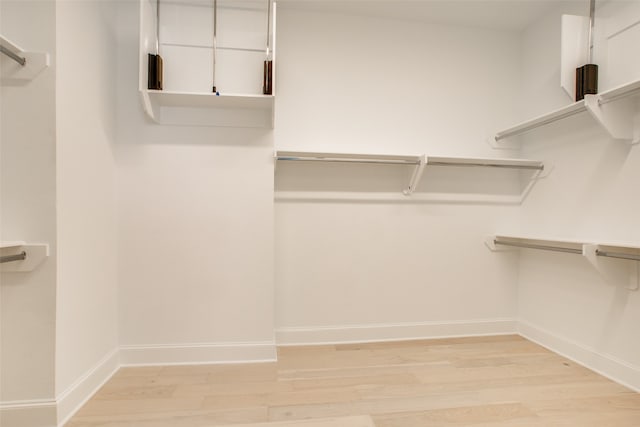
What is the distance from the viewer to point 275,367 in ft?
6.34

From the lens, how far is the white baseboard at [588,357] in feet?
5.62

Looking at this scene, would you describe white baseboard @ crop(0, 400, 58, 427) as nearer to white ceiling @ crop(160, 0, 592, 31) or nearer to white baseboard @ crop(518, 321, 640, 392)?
white ceiling @ crop(160, 0, 592, 31)

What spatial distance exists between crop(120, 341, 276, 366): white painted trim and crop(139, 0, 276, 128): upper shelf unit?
1.33 m

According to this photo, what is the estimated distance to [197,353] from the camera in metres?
1.98

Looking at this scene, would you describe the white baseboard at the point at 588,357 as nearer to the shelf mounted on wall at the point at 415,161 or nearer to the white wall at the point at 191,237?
the shelf mounted on wall at the point at 415,161

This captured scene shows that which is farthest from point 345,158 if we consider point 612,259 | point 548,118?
point 612,259

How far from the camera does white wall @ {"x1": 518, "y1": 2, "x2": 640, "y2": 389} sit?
1771 millimetres

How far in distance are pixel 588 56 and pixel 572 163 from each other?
63cm

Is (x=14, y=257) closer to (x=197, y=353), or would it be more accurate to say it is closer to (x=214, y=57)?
(x=197, y=353)

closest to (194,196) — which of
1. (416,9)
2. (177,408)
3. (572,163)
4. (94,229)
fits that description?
(94,229)

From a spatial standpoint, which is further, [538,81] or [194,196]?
[538,81]

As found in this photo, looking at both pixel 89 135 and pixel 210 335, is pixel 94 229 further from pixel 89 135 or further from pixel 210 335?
pixel 210 335

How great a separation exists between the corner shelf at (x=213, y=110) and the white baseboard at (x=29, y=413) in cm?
143

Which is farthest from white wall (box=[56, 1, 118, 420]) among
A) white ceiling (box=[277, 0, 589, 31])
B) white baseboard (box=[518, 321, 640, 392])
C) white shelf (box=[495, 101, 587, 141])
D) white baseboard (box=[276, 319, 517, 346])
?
white baseboard (box=[518, 321, 640, 392])
